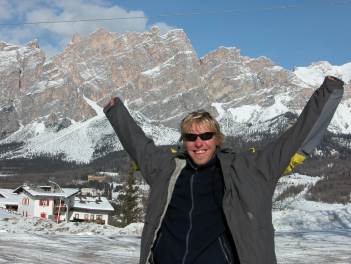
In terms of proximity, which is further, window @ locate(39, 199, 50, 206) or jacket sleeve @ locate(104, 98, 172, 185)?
window @ locate(39, 199, 50, 206)

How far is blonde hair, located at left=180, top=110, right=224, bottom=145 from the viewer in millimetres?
3658

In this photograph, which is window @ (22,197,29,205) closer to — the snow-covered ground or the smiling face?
the snow-covered ground

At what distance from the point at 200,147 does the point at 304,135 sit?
0.69m

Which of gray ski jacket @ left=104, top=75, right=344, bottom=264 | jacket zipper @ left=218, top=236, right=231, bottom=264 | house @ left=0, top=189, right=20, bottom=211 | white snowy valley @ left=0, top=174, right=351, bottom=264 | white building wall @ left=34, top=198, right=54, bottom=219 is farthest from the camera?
house @ left=0, top=189, right=20, bottom=211

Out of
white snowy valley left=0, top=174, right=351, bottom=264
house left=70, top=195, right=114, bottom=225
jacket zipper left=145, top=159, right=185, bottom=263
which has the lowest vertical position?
house left=70, top=195, right=114, bottom=225

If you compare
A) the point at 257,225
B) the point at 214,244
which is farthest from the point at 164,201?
the point at 257,225

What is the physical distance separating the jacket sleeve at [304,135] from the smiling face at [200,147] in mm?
→ 396

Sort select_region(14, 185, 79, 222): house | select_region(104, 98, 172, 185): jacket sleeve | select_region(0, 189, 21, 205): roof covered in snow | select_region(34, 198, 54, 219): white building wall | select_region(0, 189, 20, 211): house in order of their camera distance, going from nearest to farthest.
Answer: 1. select_region(104, 98, 172, 185): jacket sleeve
2. select_region(34, 198, 54, 219): white building wall
3. select_region(14, 185, 79, 222): house
4. select_region(0, 189, 20, 211): house
5. select_region(0, 189, 21, 205): roof covered in snow

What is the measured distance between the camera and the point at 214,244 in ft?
11.1

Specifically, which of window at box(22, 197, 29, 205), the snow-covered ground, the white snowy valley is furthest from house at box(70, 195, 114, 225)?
the snow-covered ground

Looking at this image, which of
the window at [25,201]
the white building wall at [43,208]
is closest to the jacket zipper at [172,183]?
the white building wall at [43,208]

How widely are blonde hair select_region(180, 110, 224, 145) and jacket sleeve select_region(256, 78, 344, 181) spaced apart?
448 millimetres

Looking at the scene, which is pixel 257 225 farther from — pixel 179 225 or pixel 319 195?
pixel 319 195

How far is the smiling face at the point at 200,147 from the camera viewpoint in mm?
3605
